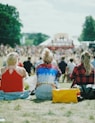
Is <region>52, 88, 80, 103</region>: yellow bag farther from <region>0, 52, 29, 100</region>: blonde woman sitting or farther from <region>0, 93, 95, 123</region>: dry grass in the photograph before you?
<region>0, 52, 29, 100</region>: blonde woman sitting

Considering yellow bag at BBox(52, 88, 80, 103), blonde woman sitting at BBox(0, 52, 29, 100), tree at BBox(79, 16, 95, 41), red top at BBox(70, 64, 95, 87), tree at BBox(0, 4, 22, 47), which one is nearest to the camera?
yellow bag at BBox(52, 88, 80, 103)

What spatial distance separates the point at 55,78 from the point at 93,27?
125m

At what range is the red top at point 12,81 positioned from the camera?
1188cm

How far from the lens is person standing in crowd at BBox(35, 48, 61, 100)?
1191 centimetres

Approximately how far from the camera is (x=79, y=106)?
10406 millimetres

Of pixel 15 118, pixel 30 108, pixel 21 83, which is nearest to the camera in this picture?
pixel 15 118

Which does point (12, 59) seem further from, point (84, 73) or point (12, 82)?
point (84, 73)

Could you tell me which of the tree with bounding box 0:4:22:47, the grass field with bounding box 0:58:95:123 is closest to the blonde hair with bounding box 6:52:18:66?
the grass field with bounding box 0:58:95:123

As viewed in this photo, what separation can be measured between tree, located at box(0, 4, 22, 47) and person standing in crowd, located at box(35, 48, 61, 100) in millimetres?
68542

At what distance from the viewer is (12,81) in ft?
39.0

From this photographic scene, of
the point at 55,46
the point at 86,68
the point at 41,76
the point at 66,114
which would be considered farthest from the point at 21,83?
the point at 55,46

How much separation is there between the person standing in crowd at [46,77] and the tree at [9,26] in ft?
225

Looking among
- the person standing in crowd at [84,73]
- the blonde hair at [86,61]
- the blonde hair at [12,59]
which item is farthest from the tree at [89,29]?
the blonde hair at [12,59]

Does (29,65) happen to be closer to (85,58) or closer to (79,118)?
(85,58)
